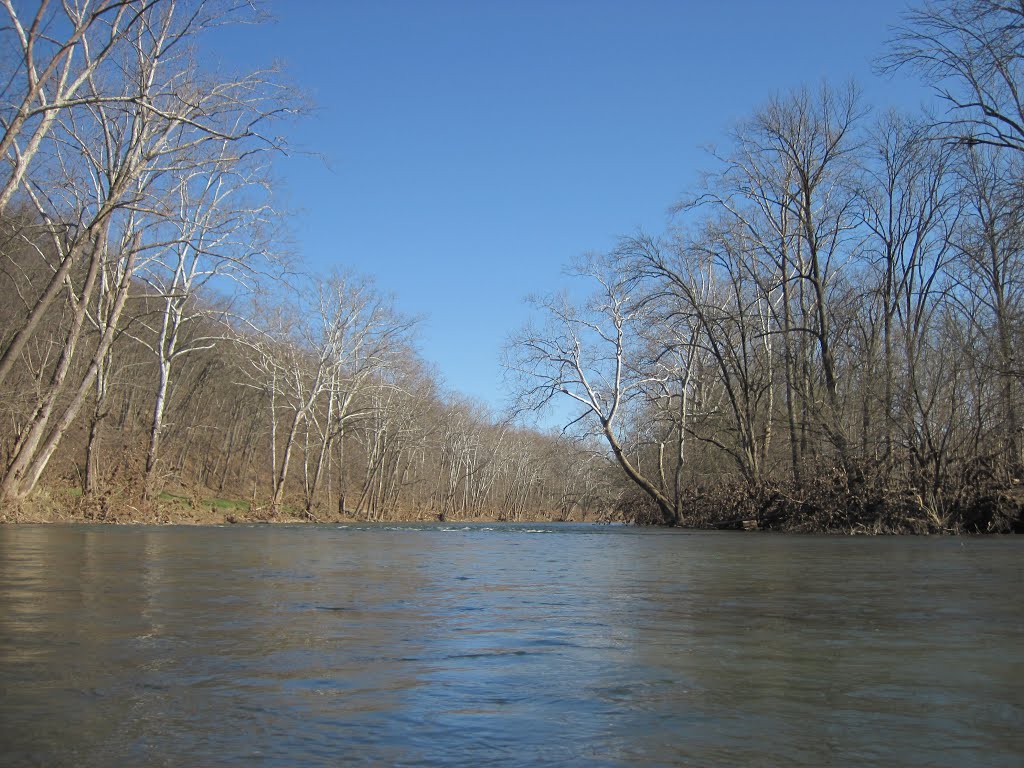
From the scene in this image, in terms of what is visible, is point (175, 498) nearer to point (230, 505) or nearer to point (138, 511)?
point (138, 511)

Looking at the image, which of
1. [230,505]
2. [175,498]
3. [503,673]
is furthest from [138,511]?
[503,673]

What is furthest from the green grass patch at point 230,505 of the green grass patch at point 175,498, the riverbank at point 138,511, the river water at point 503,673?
the river water at point 503,673

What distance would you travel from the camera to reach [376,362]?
42.8 m

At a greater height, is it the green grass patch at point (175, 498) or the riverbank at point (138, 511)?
the green grass patch at point (175, 498)

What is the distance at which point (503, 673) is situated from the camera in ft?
11.6

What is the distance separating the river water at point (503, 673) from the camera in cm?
244

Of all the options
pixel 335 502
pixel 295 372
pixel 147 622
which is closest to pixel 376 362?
pixel 295 372

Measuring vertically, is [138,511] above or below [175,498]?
below

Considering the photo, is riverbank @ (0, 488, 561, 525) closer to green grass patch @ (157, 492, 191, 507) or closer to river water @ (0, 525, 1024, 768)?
green grass patch @ (157, 492, 191, 507)

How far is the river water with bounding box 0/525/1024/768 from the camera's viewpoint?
2.44 meters

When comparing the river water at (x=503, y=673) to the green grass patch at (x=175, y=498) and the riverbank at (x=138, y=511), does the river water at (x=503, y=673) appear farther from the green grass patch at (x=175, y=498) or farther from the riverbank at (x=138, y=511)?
the green grass patch at (x=175, y=498)

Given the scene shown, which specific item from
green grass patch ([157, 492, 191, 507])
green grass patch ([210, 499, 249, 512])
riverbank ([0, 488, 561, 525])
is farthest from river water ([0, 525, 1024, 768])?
green grass patch ([210, 499, 249, 512])

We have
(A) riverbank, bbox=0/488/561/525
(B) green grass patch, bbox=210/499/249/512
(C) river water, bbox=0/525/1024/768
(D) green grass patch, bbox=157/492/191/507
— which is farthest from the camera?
(B) green grass patch, bbox=210/499/249/512

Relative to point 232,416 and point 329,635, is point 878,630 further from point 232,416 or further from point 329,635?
point 232,416
